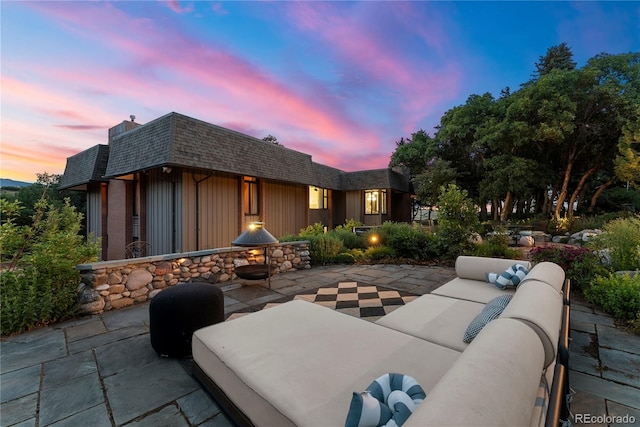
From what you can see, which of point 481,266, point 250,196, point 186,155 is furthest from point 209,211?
point 481,266

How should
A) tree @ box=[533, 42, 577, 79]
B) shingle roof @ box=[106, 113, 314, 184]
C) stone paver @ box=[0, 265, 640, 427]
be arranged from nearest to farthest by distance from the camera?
stone paver @ box=[0, 265, 640, 427] → shingle roof @ box=[106, 113, 314, 184] → tree @ box=[533, 42, 577, 79]

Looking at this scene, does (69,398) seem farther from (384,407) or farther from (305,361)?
(384,407)

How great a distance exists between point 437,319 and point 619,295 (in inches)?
117

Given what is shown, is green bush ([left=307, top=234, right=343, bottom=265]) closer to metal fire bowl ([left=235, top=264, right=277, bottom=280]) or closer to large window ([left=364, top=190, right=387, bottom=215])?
metal fire bowl ([left=235, top=264, right=277, bottom=280])

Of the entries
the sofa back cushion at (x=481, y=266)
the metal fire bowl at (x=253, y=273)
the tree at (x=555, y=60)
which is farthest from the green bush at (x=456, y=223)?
the tree at (x=555, y=60)

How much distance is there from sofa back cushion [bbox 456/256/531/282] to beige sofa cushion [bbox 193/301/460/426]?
7.09 ft

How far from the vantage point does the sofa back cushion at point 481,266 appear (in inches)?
133

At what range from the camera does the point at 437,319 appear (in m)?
2.31

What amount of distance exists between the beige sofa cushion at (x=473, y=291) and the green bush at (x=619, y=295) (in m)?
1.57

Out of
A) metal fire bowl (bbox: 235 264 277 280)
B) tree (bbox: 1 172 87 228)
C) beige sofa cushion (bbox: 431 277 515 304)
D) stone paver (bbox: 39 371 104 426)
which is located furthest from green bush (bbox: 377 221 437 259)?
tree (bbox: 1 172 87 228)

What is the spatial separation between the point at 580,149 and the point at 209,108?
17205 mm

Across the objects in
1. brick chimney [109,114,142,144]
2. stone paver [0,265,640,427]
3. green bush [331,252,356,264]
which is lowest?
stone paver [0,265,640,427]

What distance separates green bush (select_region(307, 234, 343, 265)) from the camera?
6.81 m

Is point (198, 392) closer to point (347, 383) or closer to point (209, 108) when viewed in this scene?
point (347, 383)
